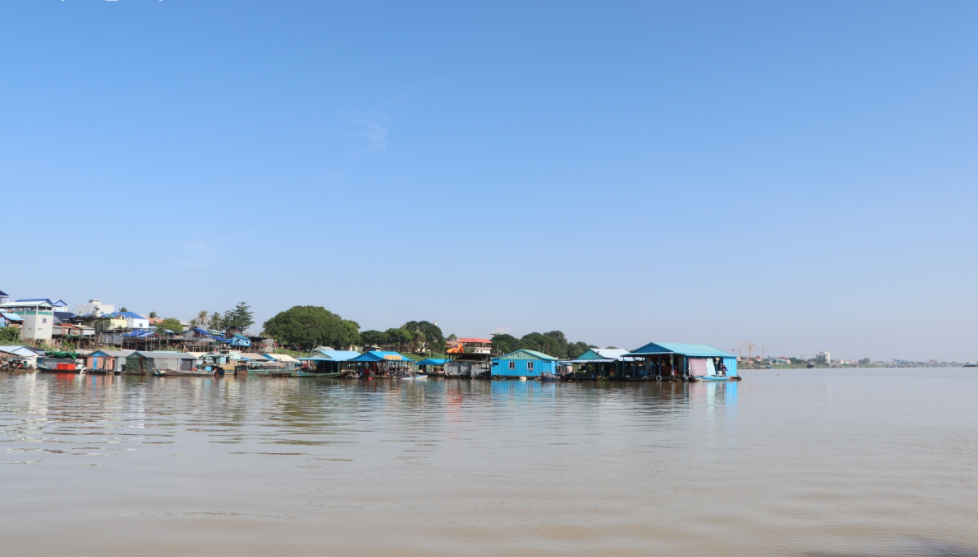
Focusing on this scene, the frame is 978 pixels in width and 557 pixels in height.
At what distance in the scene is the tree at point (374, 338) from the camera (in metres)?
126

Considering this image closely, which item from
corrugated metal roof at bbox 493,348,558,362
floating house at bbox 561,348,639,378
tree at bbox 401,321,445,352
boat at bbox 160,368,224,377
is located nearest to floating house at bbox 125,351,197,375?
boat at bbox 160,368,224,377

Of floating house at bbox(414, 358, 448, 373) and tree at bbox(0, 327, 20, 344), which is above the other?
tree at bbox(0, 327, 20, 344)

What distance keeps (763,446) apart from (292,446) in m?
10.4

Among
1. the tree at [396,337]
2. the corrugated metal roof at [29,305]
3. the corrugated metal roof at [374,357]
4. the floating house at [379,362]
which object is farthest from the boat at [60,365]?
the tree at [396,337]

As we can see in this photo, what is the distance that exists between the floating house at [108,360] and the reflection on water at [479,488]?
174 ft

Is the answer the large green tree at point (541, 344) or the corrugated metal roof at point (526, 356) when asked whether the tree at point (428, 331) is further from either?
the corrugated metal roof at point (526, 356)

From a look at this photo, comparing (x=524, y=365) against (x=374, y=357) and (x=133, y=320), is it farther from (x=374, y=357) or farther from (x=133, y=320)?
(x=133, y=320)

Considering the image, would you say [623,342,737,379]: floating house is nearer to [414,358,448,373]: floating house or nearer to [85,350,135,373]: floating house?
[414,358,448,373]: floating house

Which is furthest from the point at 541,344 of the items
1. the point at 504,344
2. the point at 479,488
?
the point at 479,488

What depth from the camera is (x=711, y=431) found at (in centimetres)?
1717

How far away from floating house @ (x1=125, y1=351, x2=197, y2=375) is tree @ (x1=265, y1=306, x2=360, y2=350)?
139 ft

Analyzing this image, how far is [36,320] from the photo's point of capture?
86.4m

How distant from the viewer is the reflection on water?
672 cm

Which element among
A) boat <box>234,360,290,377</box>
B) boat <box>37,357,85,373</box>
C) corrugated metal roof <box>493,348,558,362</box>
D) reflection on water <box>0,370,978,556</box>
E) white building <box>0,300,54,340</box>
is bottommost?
boat <box>234,360,290,377</box>
